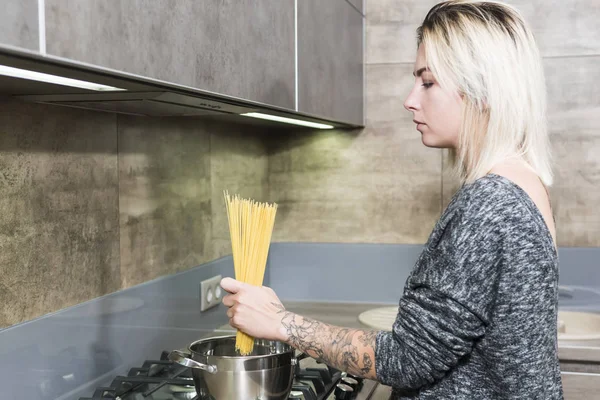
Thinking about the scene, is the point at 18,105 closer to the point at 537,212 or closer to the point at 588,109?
the point at 537,212

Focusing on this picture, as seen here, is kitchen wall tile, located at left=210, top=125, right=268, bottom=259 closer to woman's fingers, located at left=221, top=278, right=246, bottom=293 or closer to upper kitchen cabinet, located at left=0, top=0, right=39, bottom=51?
woman's fingers, located at left=221, top=278, right=246, bottom=293

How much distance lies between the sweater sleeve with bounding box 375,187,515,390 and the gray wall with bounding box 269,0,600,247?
64.2 inches

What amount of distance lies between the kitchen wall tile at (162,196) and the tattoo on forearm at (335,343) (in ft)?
2.08

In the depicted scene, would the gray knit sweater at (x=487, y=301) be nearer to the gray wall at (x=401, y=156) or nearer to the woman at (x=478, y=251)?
the woman at (x=478, y=251)

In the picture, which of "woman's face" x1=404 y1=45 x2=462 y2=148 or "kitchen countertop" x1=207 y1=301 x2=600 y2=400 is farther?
"kitchen countertop" x1=207 y1=301 x2=600 y2=400

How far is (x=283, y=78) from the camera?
5.80 ft

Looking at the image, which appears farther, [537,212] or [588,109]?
[588,109]

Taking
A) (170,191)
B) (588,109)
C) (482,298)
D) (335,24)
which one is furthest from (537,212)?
(588,109)

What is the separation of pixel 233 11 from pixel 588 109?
161 cm

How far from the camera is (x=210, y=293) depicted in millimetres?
2311

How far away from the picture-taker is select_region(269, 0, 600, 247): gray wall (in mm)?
2627

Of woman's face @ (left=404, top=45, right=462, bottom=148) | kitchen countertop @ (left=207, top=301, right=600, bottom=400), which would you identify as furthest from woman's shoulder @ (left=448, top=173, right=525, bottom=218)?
kitchen countertop @ (left=207, top=301, right=600, bottom=400)

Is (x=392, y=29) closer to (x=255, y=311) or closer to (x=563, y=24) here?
(x=563, y=24)

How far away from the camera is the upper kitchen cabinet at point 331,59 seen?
196cm
